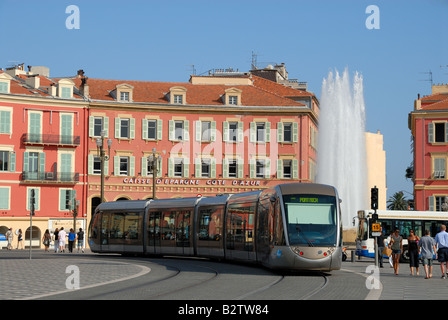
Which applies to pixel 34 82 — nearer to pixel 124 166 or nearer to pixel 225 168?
pixel 124 166

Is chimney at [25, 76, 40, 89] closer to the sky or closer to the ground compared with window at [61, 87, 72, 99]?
closer to the sky

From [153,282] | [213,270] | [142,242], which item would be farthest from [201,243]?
[153,282]

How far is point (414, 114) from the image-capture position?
7288cm

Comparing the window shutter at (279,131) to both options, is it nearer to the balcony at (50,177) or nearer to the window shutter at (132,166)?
the window shutter at (132,166)

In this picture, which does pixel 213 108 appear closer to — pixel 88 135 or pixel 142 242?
pixel 88 135

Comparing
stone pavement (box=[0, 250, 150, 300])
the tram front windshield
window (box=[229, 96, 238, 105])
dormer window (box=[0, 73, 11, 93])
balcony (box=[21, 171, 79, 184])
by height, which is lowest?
stone pavement (box=[0, 250, 150, 300])

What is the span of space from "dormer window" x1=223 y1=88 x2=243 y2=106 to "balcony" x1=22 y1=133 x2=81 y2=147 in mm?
12732

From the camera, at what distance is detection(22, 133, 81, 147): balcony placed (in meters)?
68.0

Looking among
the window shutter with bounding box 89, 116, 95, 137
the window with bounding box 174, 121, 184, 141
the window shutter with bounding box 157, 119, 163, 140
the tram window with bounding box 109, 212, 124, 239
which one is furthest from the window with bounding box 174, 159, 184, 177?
the tram window with bounding box 109, 212, 124, 239

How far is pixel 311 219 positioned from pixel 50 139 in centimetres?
4535

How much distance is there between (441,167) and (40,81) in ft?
112

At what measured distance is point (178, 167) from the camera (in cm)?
7212

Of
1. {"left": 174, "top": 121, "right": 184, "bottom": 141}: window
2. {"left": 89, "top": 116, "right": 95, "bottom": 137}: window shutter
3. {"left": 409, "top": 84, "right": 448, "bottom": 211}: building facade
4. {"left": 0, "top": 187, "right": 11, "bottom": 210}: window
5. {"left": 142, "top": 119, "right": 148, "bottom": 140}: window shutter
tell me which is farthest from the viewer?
{"left": 174, "top": 121, "right": 184, "bottom": 141}: window

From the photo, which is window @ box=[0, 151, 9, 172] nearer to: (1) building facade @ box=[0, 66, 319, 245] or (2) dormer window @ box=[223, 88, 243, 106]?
(1) building facade @ box=[0, 66, 319, 245]
